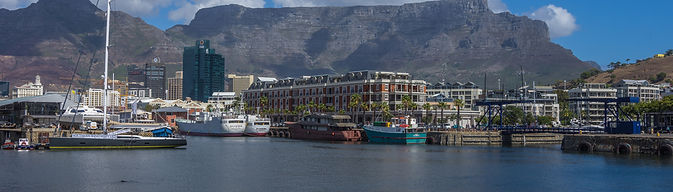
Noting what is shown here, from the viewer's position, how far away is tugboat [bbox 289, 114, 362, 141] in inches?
6902

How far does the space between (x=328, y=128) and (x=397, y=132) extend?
90.4 ft


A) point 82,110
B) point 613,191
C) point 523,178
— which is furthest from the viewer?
point 82,110

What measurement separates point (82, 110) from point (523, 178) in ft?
397

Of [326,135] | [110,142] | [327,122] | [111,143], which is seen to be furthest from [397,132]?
[110,142]

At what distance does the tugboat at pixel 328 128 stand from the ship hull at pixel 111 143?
2224 inches

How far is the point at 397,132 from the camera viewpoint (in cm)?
15612

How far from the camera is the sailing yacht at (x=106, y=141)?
112m

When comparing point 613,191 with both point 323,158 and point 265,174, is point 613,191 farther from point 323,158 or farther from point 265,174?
point 323,158

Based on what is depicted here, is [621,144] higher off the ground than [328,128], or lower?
lower

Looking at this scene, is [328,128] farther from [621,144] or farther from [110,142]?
[621,144]

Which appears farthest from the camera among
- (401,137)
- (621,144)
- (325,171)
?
(401,137)

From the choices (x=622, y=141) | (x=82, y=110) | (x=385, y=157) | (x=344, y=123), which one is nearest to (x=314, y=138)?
(x=344, y=123)

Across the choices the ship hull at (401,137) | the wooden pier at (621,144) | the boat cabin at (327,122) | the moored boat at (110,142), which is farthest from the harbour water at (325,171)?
the boat cabin at (327,122)

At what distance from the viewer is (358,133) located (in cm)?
17762
